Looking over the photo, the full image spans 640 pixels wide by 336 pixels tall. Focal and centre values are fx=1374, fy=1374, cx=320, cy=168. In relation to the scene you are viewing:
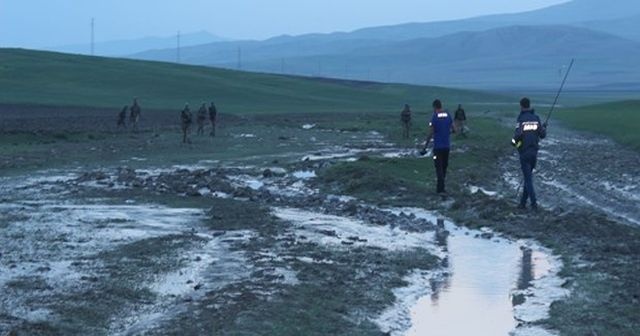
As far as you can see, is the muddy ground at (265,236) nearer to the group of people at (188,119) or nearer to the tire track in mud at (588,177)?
the tire track in mud at (588,177)

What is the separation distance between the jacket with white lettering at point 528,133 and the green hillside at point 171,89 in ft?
193

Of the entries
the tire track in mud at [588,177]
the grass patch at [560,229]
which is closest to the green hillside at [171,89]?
the tire track in mud at [588,177]

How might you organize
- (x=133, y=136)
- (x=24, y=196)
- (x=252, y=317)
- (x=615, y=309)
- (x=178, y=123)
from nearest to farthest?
1. (x=252, y=317)
2. (x=615, y=309)
3. (x=24, y=196)
4. (x=133, y=136)
5. (x=178, y=123)

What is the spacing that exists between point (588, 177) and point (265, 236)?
14.9 m

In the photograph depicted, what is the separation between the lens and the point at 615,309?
45.9ft

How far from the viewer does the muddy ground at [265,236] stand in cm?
1333

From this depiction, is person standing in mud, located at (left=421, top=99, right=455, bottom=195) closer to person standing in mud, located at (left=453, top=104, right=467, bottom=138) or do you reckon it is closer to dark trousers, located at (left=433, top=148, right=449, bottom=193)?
dark trousers, located at (left=433, top=148, right=449, bottom=193)

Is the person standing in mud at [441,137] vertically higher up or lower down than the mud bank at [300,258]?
higher up

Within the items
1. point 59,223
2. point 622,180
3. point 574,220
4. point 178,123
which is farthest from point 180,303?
point 178,123

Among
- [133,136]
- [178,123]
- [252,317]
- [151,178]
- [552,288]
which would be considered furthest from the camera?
[178,123]

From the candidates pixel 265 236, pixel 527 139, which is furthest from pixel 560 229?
pixel 265 236

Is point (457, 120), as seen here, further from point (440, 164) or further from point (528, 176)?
point (528, 176)

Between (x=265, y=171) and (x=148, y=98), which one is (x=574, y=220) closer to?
(x=265, y=171)

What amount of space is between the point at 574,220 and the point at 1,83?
3297 inches
